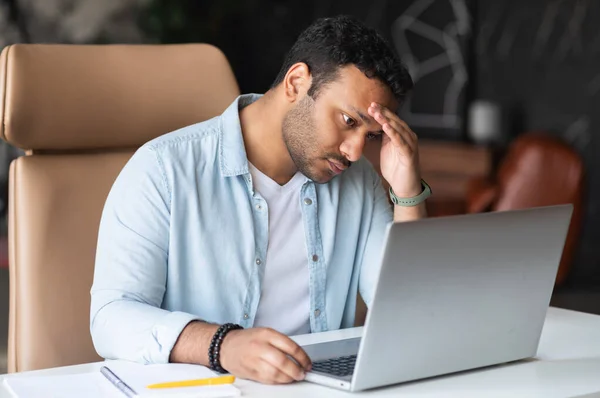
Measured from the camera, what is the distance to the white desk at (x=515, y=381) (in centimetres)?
107

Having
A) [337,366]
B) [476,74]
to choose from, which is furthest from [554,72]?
[337,366]

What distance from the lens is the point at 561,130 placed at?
187 inches

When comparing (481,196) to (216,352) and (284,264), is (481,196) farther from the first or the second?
(216,352)

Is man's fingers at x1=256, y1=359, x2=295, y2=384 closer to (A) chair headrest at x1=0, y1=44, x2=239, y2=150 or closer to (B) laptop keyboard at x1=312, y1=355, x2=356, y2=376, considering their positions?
(B) laptop keyboard at x1=312, y1=355, x2=356, y2=376

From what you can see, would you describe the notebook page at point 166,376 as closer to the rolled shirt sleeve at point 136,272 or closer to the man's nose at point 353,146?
the rolled shirt sleeve at point 136,272

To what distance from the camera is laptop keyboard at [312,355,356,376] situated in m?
1.12

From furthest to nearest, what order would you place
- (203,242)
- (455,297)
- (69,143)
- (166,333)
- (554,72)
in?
(554,72) → (69,143) → (203,242) → (166,333) → (455,297)

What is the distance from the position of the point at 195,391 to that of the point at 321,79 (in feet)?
2.10

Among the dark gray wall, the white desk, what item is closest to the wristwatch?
the white desk

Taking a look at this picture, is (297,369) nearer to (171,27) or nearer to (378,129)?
(378,129)

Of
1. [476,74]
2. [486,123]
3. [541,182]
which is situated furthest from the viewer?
[476,74]

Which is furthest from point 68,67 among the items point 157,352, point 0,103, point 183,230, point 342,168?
point 157,352

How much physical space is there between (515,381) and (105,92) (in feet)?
3.18

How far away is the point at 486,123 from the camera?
193 inches
